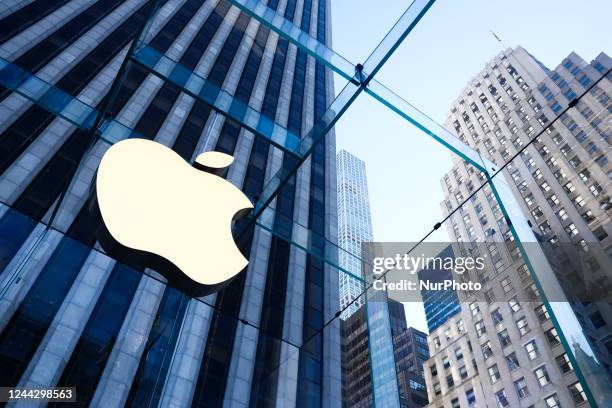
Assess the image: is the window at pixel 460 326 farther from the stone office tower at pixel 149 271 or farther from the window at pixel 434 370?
the stone office tower at pixel 149 271

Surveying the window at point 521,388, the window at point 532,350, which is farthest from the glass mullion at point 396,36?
the window at point 521,388

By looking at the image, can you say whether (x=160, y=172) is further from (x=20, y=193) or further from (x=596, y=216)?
(x=596, y=216)

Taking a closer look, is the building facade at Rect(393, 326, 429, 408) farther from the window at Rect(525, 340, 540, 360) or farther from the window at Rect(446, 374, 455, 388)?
the window at Rect(525, 340, 540, 360)

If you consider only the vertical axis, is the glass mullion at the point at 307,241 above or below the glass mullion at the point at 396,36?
below

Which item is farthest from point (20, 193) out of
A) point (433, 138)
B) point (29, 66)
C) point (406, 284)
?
point (433, 138)

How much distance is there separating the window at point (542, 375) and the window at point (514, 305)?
8032 millimetres

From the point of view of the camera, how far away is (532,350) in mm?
51719

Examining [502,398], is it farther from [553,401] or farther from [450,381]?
[450,381]

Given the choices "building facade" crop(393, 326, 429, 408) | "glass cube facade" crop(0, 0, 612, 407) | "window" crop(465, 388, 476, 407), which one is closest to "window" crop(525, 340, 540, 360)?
"glass cube facade" crop(0, 0, 612, 407)

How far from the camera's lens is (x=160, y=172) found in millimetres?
7242

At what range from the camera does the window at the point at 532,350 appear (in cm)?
5100

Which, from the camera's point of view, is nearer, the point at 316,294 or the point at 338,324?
the point at 338,324

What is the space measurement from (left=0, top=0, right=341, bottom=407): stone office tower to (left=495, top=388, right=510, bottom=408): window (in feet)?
108

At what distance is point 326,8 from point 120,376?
7270cm
